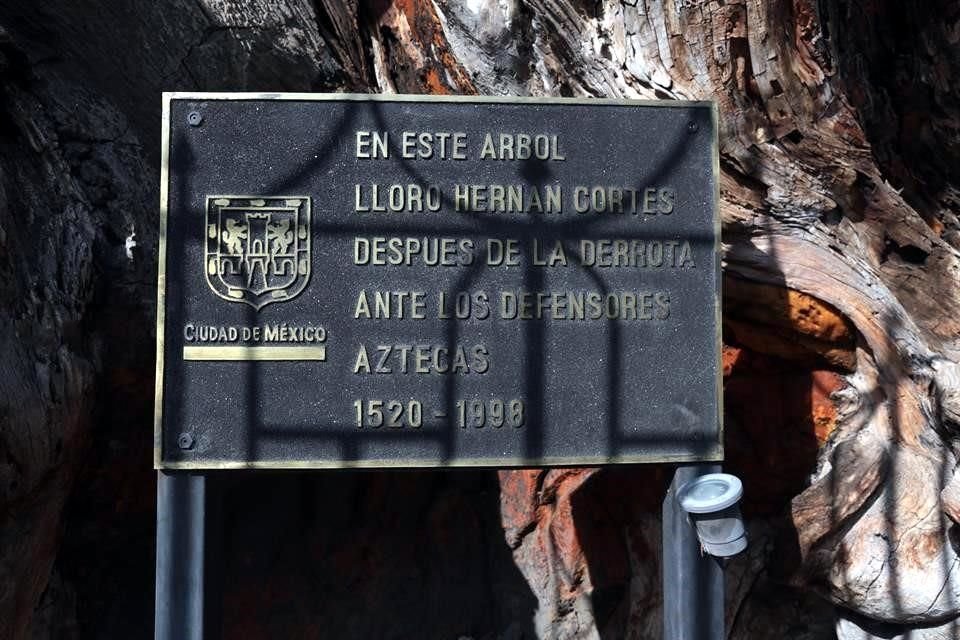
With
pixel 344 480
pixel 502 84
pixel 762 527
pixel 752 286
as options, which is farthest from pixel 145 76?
pixel 762 527

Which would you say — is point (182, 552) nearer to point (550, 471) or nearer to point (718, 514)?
point (718, 514)

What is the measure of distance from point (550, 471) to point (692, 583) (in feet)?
5.00

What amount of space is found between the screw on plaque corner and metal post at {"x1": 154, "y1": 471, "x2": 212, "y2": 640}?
10cm

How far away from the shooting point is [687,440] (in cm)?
365

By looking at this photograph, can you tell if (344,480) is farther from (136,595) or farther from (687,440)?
(687,440)

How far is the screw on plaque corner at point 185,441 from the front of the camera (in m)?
3.51

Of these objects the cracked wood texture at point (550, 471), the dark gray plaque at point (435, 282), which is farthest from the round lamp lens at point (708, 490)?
the cracked wood texture at point (550, 471)

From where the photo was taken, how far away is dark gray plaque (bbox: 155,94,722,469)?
3.55 m

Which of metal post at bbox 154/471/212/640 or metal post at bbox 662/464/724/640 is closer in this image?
metal post at bbox 154/471/212/640

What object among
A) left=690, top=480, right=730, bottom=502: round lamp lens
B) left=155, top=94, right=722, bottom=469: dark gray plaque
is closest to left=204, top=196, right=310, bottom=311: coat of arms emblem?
left=155, top=94, right=722, bottom=469: dark gray plaque

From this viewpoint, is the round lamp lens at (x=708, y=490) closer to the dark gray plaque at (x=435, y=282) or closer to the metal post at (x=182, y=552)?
the dark gray plaque at (x=435, y=282)

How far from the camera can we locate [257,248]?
11.7 ft

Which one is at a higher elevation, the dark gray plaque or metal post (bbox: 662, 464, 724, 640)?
the dark gray plaque

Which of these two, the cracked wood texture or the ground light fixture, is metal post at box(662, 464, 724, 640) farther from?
the cracked wood texture
